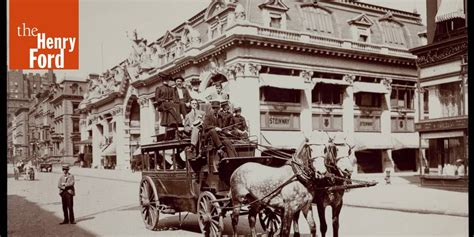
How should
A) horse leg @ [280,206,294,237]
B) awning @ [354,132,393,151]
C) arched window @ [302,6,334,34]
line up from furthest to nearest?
1. arched window @ [302,6,334,34]
2. awning @ [354,132,393,151]
3. horse leg @ [280,206,294,237]

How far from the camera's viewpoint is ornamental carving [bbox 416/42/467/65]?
54.2 ft

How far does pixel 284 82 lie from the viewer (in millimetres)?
23703

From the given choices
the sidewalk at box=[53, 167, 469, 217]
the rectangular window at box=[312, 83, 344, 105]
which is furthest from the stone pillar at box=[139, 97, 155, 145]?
the rectangular window at box=[312, 83, 344, 105]

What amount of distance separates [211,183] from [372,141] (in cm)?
1324

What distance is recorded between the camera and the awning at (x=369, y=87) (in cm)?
2046

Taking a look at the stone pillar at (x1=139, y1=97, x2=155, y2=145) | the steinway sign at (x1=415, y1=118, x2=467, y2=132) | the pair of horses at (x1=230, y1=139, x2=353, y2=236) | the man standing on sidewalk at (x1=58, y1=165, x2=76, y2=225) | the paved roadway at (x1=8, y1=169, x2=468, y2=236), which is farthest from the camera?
the stone pillar at (x1=139, y1=97, x2=155, y2=145)

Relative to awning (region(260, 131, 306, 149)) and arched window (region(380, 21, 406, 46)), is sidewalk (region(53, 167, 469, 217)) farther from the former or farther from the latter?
arched window (region(380, 21, 406, 46))

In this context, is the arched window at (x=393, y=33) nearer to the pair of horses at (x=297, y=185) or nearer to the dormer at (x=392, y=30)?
the dormer at (x=392, y=30)

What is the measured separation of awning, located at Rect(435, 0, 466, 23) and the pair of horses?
787 cm

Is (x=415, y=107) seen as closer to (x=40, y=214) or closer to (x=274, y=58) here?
(x=274, y=58)

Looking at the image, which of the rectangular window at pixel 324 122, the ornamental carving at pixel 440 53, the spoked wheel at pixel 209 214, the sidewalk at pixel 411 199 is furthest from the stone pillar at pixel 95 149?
the ornamental carving at pixel 440 53

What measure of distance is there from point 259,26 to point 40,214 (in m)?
14.8

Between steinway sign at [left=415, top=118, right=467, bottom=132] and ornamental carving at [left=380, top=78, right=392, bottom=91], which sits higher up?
ornamental carving at [left=380, top=78, right=392, bottom=91]

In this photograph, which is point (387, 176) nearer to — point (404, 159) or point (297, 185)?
point (404, 159)
